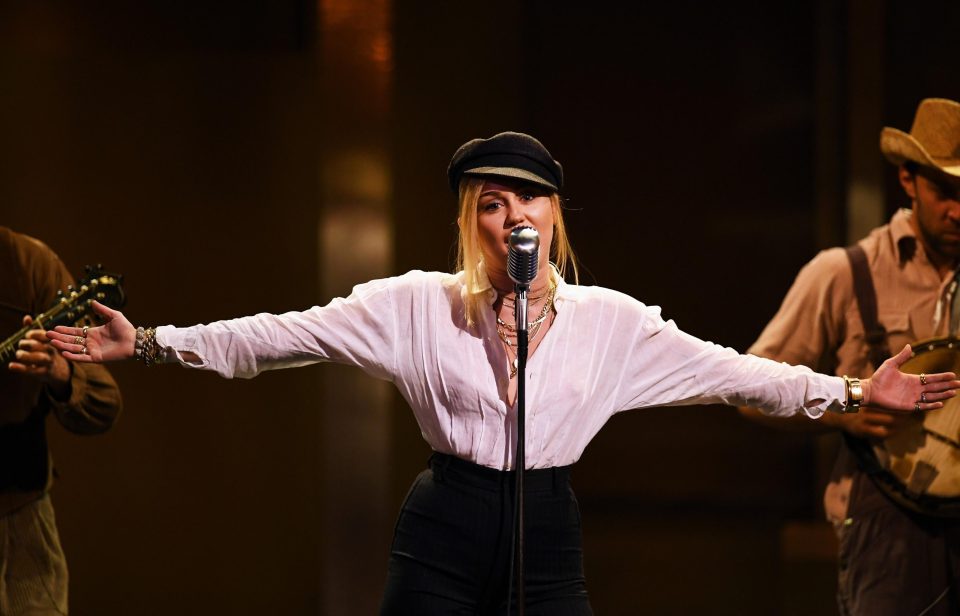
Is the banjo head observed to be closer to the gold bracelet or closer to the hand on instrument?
the gold bracelet

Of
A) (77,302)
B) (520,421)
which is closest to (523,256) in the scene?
(520,421)

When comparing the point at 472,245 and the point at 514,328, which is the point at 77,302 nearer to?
the point at 472,245

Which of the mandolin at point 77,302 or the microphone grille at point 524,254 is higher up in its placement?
the microphone grille at point 524,254

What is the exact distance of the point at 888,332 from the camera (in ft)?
12.2

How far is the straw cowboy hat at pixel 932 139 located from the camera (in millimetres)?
3672

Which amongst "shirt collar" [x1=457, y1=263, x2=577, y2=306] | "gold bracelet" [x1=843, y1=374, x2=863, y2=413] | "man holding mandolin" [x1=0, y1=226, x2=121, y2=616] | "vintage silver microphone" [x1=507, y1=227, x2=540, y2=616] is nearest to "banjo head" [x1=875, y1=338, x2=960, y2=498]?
"gold bracelet" [x1=843, y1=374, x2=863, y2=413]

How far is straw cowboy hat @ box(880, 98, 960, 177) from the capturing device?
367 centimetres

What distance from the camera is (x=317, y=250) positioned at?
16.7 feet

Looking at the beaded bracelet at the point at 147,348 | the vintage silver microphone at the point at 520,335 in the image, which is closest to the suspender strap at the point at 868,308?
the vintage silver microphone at the point at 520,335

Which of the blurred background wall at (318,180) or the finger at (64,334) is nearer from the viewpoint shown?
the finger at (64,334)

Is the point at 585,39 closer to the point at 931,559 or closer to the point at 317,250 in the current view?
the point at 317,250

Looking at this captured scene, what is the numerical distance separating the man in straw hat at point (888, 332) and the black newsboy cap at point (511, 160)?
131 centimetres

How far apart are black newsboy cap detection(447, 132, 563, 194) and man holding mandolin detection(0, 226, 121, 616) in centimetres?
130

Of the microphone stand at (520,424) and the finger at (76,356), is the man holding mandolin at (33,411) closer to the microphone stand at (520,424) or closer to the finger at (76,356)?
the finger at (76,356)
